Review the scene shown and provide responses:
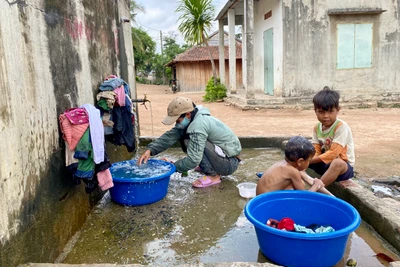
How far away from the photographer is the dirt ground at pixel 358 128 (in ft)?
15.3

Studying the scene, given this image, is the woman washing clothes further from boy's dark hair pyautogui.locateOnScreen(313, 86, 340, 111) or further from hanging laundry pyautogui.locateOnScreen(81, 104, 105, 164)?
boy's dark hair pyautogui.locateOnScreen(313, 86, 340, 111)

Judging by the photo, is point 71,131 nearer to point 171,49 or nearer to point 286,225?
point 286,225

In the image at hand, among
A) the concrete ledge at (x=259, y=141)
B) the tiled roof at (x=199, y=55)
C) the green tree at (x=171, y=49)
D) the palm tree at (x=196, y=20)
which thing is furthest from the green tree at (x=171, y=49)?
the concrete ledge at (x=259, y=141)

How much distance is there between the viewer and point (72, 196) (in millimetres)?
2736

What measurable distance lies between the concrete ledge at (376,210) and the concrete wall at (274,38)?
8.56m

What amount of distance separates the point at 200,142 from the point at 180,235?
40.5 inches

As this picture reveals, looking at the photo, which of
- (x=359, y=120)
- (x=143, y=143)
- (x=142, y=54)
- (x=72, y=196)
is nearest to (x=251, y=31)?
(x=359, y=120)

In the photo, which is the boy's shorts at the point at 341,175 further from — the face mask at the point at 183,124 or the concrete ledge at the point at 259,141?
the concrete ledge at the point at 259,141

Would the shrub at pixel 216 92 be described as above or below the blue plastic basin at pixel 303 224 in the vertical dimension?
above

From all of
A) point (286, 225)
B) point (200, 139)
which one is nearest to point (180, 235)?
point (286, 225)

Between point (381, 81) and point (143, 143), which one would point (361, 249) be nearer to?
point (143, 143)

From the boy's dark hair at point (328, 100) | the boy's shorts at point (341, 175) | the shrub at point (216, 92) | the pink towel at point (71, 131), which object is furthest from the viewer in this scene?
the shrub at point (216, 92)

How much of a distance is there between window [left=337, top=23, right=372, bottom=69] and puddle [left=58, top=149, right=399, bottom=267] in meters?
9.14

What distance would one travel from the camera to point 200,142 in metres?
3.44
